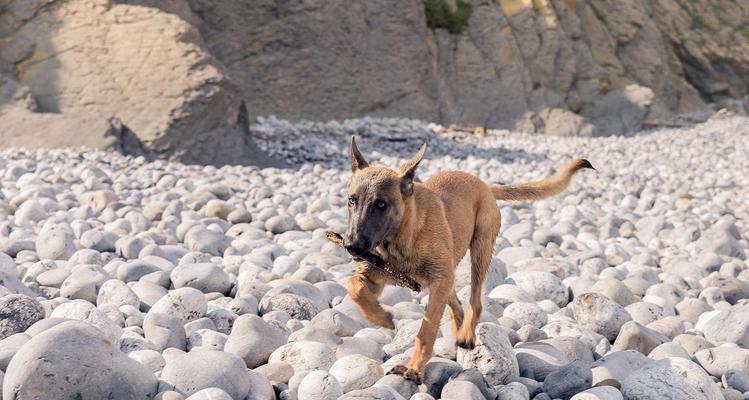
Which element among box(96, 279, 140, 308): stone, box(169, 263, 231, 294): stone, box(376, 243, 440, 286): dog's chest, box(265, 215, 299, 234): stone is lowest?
box(265, 215, 299, 234): stone

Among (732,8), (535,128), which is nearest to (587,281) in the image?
(535,128)

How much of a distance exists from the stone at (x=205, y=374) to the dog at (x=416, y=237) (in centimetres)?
66

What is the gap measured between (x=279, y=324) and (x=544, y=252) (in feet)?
10.7

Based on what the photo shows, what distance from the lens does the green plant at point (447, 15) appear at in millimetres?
20047

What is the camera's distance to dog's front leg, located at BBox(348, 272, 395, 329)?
3744 mm

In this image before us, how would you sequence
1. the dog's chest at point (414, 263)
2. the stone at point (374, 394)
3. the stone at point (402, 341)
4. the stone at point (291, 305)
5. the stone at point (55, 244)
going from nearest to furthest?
the stone at point (374, 394)
the dog's chest at point (414, 263)
the stone at point (402, 341)
the stone at point (291, 305)
the stone at point (55, 244)

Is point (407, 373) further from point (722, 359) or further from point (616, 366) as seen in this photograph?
point (722, 359)

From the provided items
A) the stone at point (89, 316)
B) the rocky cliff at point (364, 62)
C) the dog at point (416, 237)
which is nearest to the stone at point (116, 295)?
the stone at point (89, 316)

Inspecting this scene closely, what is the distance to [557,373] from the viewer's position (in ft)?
11.6

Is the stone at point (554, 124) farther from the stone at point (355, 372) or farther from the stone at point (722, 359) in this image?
the stone at point (355, 372)

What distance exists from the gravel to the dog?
153 millimetres

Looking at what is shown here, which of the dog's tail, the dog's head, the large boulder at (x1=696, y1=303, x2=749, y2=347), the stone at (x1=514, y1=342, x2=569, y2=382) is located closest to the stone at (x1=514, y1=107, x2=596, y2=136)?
the dog's tail

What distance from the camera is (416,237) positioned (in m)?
3.67

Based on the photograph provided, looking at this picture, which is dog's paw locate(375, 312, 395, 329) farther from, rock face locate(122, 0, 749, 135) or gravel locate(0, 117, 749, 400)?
rock face locate(122, 0, 749, 135)
